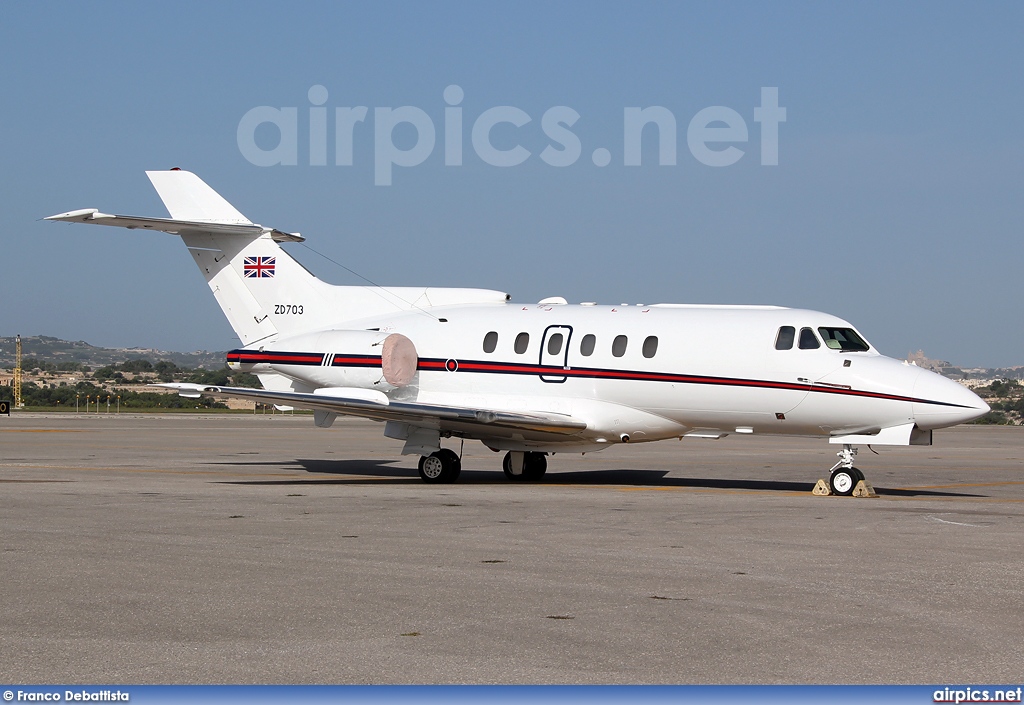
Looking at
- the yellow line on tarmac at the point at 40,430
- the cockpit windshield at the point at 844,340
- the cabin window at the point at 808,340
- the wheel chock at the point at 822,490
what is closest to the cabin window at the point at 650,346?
the cabin window at the point at 808,340

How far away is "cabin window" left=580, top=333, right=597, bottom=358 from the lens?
20864 millimetres

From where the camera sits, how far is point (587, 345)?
68.7 ft

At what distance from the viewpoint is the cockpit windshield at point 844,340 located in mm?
19250

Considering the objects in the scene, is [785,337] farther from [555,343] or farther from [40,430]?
[40,430]

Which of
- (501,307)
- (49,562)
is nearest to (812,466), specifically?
(501,307)

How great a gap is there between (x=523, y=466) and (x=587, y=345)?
3.13 m

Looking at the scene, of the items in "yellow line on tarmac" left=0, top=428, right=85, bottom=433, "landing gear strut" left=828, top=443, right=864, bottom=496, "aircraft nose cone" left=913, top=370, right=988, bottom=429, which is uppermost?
"aircraft nose cone" left=913, top=370, right=988, bottom=429

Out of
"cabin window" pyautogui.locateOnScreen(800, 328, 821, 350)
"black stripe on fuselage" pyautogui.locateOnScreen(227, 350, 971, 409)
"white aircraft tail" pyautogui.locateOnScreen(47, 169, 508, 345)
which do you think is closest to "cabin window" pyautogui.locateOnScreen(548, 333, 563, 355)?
"black stripe on fuselage" pyautogui.locateOnScreen(227, 350, 971, 409)

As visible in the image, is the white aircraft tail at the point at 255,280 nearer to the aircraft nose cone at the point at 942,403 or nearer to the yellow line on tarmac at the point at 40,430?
the aircraft nose cone at the point at 942,403

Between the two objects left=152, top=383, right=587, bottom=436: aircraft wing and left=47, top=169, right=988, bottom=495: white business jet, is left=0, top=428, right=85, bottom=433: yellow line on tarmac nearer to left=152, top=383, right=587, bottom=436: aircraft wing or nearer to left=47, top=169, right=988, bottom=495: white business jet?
left=47, top=169, right=988, bottom=495: white business jet

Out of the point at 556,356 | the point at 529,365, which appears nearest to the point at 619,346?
the point at 556,356

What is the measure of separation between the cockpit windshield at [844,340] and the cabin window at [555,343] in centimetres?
465

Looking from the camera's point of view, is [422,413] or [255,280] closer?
[422,413]

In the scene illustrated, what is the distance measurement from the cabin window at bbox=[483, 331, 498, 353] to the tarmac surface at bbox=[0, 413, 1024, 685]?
2.72 metres
